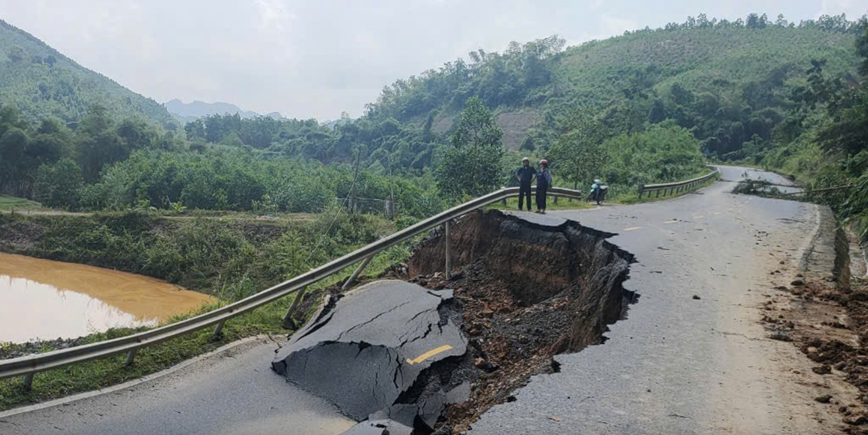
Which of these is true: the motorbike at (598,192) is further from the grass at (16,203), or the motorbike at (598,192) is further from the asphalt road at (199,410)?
the grass at (16,203)

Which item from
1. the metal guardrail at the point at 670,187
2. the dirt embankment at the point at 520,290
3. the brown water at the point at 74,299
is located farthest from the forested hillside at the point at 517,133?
the dirt embankment at the point at 520,290

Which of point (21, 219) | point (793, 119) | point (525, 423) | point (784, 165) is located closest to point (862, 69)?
point (784, 165)

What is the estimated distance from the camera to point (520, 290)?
10672 millimetres

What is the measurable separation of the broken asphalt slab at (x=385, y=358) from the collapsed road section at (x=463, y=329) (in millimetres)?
15

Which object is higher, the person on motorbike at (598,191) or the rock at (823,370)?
the person on motorbike at (598,191)

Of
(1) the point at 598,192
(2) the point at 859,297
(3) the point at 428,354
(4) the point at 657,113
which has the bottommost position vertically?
(3) the point at 428,354

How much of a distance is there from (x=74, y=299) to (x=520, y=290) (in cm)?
2698

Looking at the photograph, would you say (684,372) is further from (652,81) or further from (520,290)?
(652,81)

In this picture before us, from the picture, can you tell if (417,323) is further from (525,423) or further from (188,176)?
(188,176)

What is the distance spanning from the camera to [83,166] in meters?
59.9

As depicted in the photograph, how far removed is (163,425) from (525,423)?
3.84m

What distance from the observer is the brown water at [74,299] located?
24.5 m

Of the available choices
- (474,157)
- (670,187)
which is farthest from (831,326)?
(474,157)

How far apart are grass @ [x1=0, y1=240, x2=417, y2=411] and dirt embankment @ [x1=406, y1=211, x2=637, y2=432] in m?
2.98
